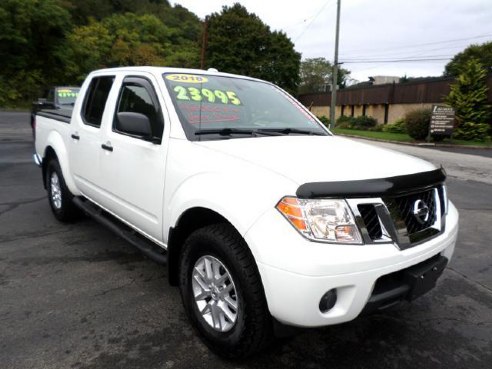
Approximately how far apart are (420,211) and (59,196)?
4274 millimetres

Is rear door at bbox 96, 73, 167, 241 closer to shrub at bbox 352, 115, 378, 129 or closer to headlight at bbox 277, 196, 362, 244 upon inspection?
headlight at bbox 277, 196, 362, 244

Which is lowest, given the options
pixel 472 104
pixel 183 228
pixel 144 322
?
pixel 144 322

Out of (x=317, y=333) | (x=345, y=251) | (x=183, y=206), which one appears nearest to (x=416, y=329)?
(x=317, y=333)

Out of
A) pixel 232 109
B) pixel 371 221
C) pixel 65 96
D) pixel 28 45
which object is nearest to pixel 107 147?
pixel 232 109

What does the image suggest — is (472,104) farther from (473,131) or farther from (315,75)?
(315,75)

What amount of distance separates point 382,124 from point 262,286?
32.6 m

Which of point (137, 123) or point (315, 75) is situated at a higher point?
point (315, 75)

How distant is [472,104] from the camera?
22.3 m

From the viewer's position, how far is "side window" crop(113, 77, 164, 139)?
3.08 metres

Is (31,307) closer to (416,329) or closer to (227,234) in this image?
(227,234)

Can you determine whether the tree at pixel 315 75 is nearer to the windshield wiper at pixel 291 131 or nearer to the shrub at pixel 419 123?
the shrub at pixel 419 123

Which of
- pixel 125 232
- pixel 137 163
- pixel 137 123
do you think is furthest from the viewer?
pixel 125 232

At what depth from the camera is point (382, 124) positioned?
3247cm

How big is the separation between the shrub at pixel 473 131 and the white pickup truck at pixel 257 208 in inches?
863
